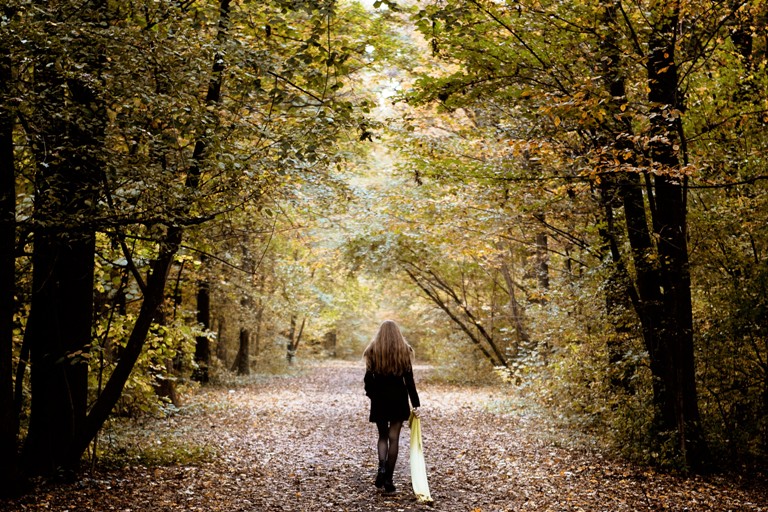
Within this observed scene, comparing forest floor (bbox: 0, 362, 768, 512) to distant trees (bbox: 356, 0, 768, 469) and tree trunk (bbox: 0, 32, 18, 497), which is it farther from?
distant trees (bbox: 356, 0, 768, 469)

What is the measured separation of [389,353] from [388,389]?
423mm

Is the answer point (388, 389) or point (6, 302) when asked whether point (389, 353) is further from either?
point (6, 302)

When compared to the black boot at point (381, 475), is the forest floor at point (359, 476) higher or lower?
lower

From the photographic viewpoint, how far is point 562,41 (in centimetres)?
772

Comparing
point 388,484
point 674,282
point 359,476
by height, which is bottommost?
point 359,476

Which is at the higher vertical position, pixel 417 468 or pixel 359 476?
pixel 417 468

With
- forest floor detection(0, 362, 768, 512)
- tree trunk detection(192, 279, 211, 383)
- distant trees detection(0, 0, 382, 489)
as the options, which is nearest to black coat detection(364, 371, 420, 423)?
forest floor detection(0, 362, 768, 512)

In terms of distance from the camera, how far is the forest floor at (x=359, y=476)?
21.1 feet

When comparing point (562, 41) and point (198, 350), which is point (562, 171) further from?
point (198, 350)

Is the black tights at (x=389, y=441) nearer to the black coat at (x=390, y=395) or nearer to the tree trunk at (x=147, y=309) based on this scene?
the black coat at (x=390, y=395)

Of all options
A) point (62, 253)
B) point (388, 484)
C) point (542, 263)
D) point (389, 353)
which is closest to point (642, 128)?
Result: point (389, 353)

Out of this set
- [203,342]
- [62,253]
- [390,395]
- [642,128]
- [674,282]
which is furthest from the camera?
[203,342]

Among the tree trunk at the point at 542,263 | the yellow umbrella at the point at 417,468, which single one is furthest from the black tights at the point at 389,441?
the tree trunk at the point at 542,263

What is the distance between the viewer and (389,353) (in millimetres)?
7078
